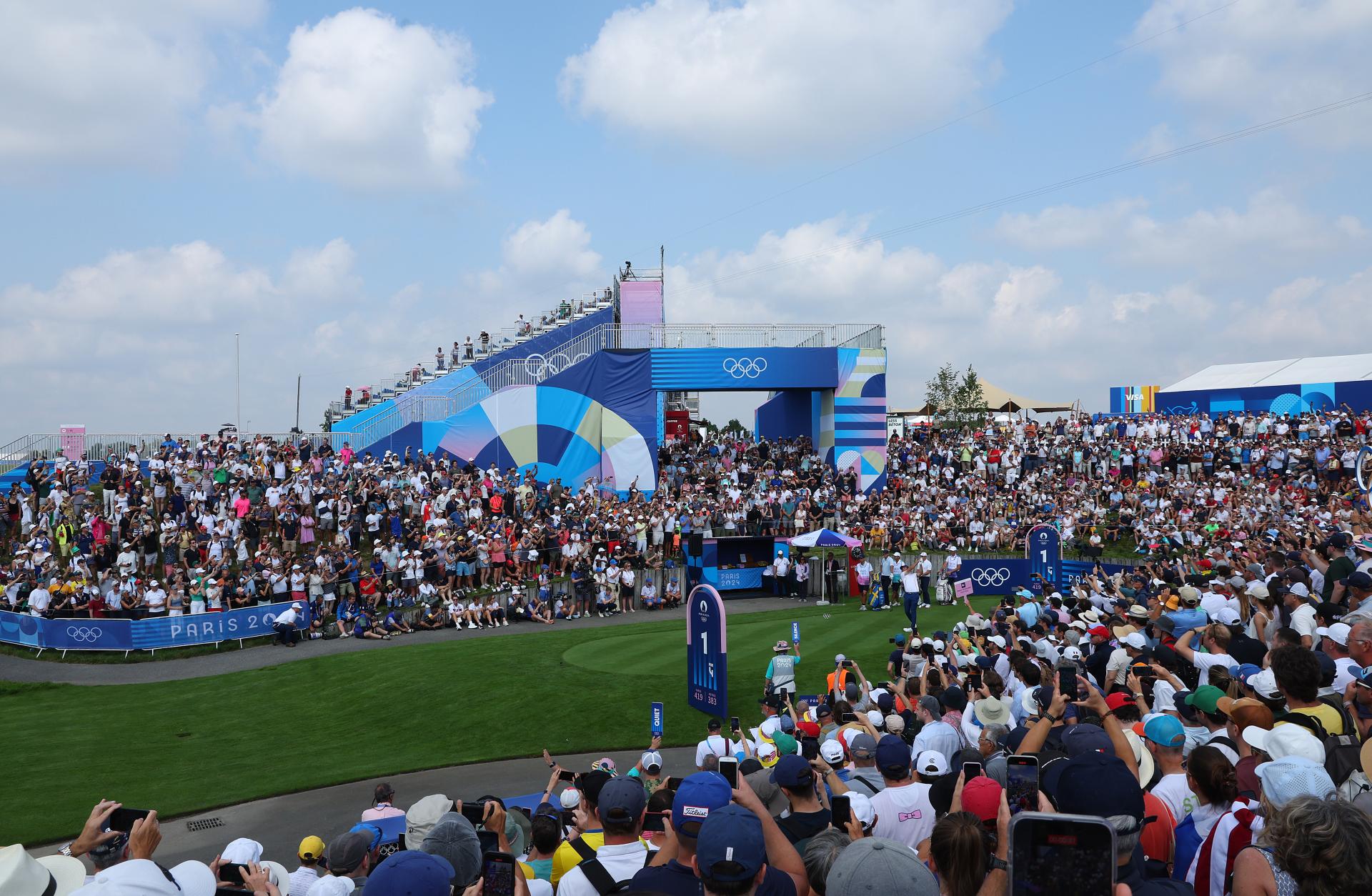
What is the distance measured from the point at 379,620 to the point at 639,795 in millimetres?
20491

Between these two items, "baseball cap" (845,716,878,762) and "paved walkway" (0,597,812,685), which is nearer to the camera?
"baseball cap" (845,716,878,762)

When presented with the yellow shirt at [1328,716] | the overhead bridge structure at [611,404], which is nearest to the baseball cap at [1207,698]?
the yellow shirt at [1328,716]

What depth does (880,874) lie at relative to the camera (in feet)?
9.62

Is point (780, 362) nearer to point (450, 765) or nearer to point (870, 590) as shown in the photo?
point (870, 590)

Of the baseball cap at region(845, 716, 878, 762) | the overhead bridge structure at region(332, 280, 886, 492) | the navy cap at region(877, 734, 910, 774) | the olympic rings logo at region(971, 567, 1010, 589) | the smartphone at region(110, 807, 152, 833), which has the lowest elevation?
the olympic rings logo at region(971, 567, 1010, 589)

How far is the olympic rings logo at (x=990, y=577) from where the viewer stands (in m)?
26.7

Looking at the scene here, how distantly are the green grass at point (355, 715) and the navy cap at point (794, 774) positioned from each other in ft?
32.2

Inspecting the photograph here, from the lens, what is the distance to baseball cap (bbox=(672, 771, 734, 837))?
3936 mm

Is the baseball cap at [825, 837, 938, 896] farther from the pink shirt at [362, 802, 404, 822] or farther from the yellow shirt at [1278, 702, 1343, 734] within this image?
the pink shirt at [362, 802, 404, 822]

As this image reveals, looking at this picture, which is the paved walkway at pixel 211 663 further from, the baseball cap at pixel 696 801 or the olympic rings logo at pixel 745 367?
the baseball cap at pixel 696 801

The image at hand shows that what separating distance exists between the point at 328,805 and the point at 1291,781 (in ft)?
37.8

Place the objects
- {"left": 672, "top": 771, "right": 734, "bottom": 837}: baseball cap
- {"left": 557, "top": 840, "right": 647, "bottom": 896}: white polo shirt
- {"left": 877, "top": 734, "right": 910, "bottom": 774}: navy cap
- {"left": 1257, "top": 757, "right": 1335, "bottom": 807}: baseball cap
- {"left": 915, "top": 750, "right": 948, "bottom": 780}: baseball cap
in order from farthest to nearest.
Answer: {"left": 915, "top": 750, "right": 948, "bottom": 780}: baseball cap, {"left": 877, "top": 734, "right": 910, "bottom": 774}: navy cap, {"left": 557, "top": 840, "right": 647, "bottom": 896}: white polo shirt, {"left": 672, "top": 771, "right": 734, "bottom": 837}: baseball cap, {"left": 1257, "top": 757, "right": 1335, "bottom": 807}: baseball cap

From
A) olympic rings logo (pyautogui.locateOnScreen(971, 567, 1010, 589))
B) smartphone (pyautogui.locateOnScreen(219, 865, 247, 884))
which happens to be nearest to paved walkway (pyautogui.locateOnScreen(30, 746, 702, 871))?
smartphone (pyautogui.locateOnScreen(219, 865, 247, 884))

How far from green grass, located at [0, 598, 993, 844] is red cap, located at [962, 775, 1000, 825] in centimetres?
1045
